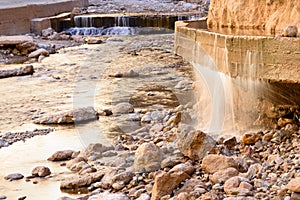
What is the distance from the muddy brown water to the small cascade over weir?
286cm

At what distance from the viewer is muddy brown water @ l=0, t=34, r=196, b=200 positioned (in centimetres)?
552

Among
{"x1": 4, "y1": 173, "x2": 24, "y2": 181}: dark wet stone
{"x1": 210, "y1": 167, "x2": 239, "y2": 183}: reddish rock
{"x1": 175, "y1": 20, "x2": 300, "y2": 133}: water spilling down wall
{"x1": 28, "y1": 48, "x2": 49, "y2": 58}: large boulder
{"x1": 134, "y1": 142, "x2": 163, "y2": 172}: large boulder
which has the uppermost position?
{"x1": 175, "y1": 20, "x2": 300, "y2": 133}: water spilling down wall

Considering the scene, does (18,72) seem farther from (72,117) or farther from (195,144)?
(195,144)

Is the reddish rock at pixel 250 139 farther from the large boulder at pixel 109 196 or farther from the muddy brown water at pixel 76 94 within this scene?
the muddy brown water at pixel 76 94

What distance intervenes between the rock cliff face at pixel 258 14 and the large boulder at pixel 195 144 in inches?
53.3

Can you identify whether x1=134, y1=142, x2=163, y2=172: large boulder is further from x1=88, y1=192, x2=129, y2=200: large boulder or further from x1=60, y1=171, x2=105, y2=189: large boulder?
x1=88, y1=192, x2=129, y2=200: large boulder

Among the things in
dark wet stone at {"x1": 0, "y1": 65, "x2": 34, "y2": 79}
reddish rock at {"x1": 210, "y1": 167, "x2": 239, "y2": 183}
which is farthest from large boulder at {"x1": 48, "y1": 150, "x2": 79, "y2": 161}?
dark wet stone at {"x1": 0, "y1": 65, "x2": 34, "y2": 79}

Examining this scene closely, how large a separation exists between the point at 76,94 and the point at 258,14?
403 centimetres

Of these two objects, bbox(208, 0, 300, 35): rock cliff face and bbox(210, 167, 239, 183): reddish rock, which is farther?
bbox(208, 0, 300, 35): rock cliff face

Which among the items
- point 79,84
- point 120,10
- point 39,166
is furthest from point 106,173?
point 120,10

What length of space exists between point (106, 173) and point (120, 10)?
1865cm

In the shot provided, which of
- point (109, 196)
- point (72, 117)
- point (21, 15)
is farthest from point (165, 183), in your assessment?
point (21, 15)

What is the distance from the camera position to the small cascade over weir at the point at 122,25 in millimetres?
18656

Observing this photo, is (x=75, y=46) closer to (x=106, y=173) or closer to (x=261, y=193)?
(x=106, y=173)
